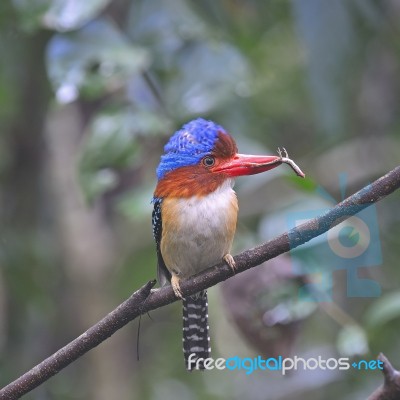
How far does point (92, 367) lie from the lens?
424cm

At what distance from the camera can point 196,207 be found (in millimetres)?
2475

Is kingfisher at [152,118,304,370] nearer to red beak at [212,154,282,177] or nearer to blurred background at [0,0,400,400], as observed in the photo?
red beak at [212,154,282,177]

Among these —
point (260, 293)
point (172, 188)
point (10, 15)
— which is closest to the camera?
point (172, 188)

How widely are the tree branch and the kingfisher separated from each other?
17.3 inches

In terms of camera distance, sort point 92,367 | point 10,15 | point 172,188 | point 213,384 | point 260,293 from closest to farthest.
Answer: point 172,188 → point 260,293 → point 10,15 → point 92,367 → point 213,384

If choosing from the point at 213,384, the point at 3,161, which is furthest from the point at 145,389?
the point at 3,161

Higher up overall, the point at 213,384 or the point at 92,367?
the point at 92,367

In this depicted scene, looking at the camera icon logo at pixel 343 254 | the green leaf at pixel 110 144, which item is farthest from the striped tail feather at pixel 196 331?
the green leaf at pixel 110 144

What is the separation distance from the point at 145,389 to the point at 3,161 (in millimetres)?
1745

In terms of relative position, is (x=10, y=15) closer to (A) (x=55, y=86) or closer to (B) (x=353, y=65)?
(A) (x=55, y=86)

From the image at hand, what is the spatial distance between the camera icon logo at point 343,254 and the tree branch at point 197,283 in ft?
0.13

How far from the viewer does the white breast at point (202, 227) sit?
2.46m

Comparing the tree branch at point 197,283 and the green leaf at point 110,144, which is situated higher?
the tree branch at point 197,283

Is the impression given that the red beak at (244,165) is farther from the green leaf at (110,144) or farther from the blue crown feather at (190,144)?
the green leaf at (110,144)
